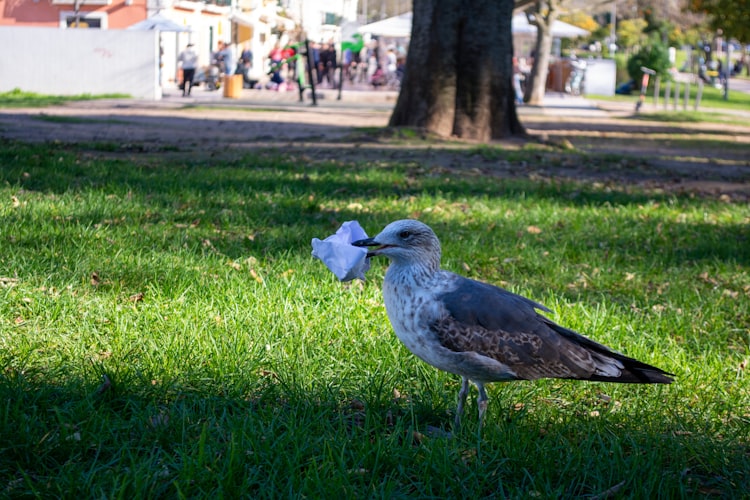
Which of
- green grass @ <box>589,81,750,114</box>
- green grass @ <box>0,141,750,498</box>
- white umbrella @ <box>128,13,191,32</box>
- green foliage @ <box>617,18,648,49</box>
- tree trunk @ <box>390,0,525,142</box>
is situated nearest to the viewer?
green grass @ <box>0,141,750,498</box>

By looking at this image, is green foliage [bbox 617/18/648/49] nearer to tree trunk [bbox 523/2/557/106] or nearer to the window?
tree trunk [bbox 523/2/557/106]

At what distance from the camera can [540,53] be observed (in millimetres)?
37469

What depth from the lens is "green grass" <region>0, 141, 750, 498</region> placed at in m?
3.42

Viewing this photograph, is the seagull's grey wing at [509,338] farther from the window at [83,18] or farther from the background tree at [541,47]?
the window at [83,18]

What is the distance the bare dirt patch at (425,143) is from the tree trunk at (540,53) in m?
12.1

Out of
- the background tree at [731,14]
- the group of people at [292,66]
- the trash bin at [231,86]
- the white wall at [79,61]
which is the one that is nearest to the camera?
the background tree at [731,14]

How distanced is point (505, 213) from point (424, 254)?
5320 mm

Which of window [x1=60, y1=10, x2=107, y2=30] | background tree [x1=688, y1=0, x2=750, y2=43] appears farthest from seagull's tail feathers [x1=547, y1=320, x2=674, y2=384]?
window [x1=60, y1=10, x2=107, y2=30]

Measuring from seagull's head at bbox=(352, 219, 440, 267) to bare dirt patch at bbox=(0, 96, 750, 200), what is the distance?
8.59 meters

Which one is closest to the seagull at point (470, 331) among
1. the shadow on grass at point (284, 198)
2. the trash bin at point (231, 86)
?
the shadow on grass at point (284, 198)

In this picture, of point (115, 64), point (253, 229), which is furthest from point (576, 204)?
point (115, 64)

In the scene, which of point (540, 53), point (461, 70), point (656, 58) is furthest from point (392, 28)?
point (461, 70)

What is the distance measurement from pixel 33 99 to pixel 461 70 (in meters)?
16.1

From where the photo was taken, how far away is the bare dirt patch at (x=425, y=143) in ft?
43.7
